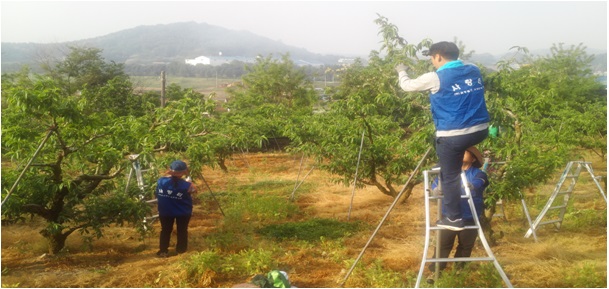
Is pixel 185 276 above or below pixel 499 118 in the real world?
below

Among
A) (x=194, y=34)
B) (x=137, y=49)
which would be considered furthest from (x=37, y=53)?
(x=194, y=34)

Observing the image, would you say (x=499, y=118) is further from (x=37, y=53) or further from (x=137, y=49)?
(x=137, y=49)

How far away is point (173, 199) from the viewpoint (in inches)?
231

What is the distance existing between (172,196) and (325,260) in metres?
1.78

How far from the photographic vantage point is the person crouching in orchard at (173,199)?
580 cm

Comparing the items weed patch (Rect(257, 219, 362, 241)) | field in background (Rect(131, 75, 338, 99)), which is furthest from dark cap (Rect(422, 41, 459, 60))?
field in background (Rect(131, 75, 338, 99))

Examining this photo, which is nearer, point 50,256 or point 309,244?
point 50,256

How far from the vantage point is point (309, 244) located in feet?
20.9

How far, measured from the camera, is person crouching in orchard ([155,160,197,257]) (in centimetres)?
580

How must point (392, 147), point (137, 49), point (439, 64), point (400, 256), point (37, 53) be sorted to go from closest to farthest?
point (439, 64) < point (400, 256) < point (392, 147) < point (37, 53) < point (137, 49)

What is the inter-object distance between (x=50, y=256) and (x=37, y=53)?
79.1 feet

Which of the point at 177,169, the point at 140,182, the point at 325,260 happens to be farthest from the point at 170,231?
the point at 325,260

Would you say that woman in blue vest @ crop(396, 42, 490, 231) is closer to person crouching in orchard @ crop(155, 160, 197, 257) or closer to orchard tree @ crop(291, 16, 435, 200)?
orchard tree @ crop(291, 16, 435, 200)

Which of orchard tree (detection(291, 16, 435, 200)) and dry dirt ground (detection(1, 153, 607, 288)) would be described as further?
orchard tree (detection(291, 16, 435, 200))
